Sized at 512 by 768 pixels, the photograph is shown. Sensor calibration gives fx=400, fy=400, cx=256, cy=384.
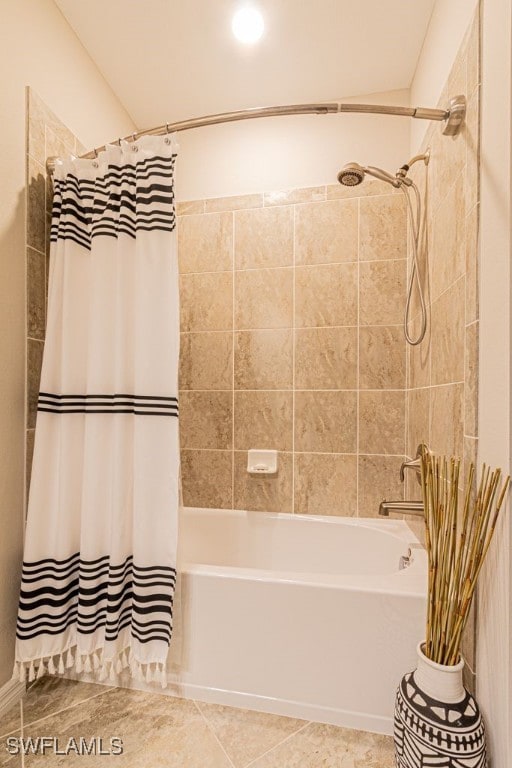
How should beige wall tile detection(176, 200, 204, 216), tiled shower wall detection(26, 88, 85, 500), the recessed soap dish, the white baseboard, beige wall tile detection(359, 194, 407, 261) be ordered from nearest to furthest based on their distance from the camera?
the white baseboard → tiled shower wall detection(26, 88, 85, 500) → beige wall tile detection(359, 194, 407, 261) → the recessed soap dish → beige wall tile detection(176, 200, 204, 216)

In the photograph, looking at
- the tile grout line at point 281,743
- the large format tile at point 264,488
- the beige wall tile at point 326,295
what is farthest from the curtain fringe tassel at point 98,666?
the beige wall tile at point 326,295

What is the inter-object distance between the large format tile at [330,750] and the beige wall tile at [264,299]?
5.34ft

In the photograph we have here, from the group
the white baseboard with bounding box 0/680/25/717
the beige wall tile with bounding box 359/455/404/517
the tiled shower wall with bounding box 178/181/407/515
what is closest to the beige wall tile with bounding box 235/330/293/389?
the tiled shower wall with bounding box 178/181/407/515

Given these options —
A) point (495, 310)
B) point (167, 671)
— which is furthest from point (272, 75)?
point (167, 671)

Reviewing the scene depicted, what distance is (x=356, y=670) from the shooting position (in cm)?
128

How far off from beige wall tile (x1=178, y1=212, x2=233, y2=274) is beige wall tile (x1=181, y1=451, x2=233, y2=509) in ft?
3.33

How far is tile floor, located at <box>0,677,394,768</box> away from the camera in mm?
1167

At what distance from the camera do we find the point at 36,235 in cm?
151

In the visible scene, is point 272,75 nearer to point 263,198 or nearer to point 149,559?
point 263,198

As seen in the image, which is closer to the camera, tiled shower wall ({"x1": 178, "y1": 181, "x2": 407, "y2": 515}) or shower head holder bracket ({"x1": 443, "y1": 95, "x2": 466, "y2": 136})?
shower head holder bracket ({"x1": 443, "y1": 95, "x2": 466, "y2": 136})

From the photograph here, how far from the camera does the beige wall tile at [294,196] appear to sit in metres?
2.04

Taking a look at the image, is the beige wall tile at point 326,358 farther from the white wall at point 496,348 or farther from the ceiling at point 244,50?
the ceiling at point 244,50

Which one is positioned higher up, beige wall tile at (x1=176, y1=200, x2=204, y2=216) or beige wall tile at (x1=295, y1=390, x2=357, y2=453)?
beige wall tile at (x1=176, y1=200, x2=204, y2=216)

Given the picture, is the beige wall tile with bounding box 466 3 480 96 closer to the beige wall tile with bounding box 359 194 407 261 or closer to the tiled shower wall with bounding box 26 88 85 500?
the beige wall tile with bounding box 359 194 407 261
